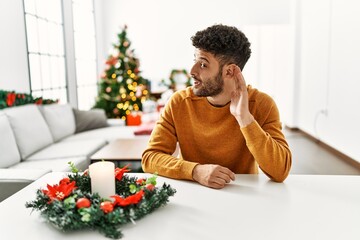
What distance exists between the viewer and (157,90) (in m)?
7.67

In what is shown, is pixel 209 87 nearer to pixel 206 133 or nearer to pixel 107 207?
pixel 206 133

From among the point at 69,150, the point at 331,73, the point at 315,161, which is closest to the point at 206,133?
the point at 69,150

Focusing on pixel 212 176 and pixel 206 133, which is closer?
pixel 212 176

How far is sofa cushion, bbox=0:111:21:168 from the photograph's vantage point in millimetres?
2824

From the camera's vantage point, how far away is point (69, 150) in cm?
345

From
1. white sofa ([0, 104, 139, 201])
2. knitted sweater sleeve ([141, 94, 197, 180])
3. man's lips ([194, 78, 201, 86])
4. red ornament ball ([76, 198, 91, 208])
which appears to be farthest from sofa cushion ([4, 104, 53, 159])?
red ornament ball ([76, 198, 91, 208])

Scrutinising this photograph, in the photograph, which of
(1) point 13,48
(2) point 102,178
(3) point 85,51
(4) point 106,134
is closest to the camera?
(2) point 102,178

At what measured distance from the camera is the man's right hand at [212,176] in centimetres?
123

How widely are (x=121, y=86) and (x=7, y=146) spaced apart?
3.16 meters

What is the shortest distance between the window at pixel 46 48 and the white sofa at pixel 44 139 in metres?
0.61

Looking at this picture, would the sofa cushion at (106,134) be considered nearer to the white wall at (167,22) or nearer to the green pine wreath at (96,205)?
the green pine wreath at (96,205)

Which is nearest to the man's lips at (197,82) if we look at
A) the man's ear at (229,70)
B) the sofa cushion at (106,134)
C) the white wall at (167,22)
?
the man's ear at (229,70)

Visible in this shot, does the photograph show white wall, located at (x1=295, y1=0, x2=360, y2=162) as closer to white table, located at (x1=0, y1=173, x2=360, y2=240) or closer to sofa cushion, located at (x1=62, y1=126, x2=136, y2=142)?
sofa cushion, located at (x1=62, y1=126, x2=136, y2=142)

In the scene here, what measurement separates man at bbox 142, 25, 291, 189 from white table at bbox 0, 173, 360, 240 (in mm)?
112
